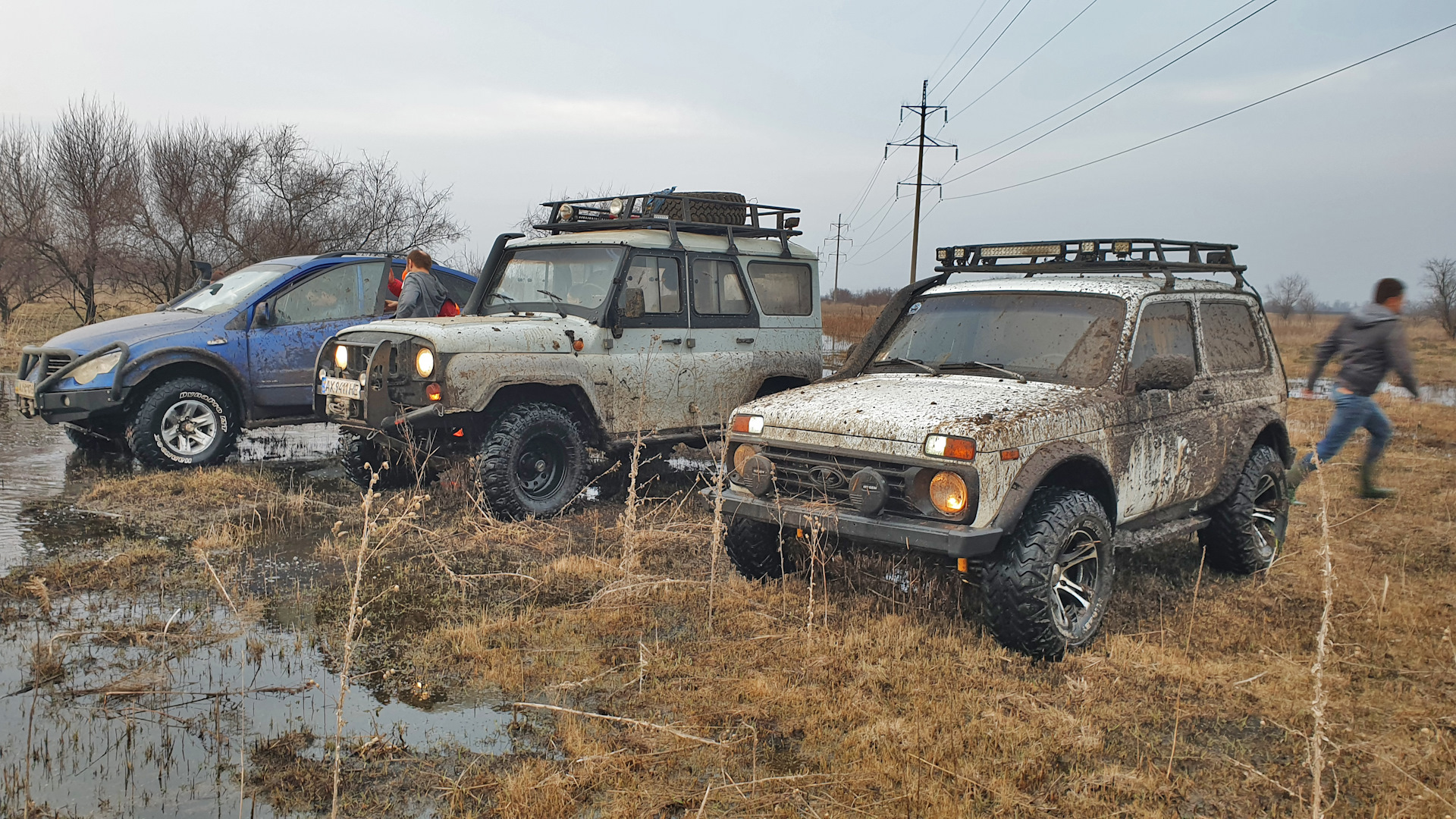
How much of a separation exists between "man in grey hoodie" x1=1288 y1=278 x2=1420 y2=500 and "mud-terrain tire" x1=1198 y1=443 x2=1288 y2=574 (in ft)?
3.14

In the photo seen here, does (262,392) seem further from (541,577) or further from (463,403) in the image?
(541,577)

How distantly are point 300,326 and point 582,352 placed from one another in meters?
3.39

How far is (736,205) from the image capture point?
8.37 m

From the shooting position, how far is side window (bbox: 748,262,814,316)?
8.30 metres

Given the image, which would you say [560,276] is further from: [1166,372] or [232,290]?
[1166,372]

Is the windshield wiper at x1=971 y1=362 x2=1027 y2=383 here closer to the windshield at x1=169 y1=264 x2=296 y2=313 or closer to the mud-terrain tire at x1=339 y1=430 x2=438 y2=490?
the mud-terrain tire at x1=339 y1=430 x2=438 y2=490

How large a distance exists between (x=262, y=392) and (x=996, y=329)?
6.54 meters

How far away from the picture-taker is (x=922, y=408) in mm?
4504

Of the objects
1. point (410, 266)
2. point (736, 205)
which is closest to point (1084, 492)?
point (736, 205)

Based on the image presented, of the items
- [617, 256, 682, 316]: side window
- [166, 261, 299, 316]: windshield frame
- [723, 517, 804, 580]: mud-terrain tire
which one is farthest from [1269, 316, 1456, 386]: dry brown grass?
[166, 261, 299, 316]: windshield frame

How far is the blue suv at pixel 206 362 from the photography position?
803cm

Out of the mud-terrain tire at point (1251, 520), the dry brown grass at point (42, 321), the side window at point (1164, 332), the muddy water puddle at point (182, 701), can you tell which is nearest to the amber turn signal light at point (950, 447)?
the side window at point (1164, 332)

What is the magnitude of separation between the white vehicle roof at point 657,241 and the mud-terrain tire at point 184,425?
2.96 metres

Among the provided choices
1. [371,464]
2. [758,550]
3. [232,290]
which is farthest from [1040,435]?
[232,290]
